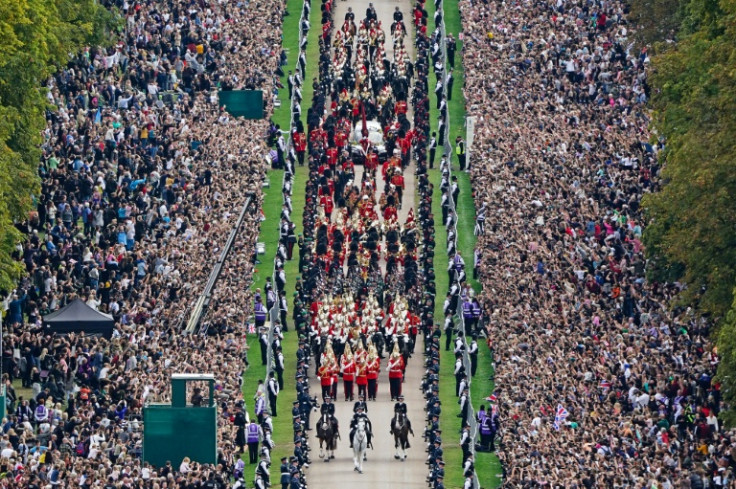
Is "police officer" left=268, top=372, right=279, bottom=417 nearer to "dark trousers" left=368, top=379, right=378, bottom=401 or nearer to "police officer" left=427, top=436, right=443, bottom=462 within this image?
"dark trousers" left=368, top=379, right=378, bottom=401

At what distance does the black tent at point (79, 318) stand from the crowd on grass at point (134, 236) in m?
0.29

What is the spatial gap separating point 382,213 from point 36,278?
596 inches

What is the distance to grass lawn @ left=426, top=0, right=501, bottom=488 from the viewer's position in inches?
2530

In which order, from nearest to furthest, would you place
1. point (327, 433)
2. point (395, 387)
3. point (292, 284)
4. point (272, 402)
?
point (327, 433)
point (272, 402)
point (395, 387)
point (292, 284)

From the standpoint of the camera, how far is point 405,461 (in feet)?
212

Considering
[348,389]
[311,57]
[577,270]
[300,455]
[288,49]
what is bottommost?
[300,455]

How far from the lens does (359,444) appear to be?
63.3 metres

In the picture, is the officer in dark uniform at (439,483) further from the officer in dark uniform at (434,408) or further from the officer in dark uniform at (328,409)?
the officer in dark uniform at (434,408)

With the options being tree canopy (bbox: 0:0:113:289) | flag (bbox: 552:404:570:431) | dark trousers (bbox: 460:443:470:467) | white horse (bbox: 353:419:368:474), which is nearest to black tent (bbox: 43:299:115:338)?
tree canopy (bbox: 0:0:113:289)

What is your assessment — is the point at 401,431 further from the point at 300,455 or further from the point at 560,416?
the point at 560,416

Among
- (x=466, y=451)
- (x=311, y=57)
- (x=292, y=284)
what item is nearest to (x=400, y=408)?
(x=466, y=451)

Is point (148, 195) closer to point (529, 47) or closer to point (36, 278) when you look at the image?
point (36, 278)

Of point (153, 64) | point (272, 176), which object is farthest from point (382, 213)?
point (153, 64)

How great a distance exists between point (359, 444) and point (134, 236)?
14910mm
